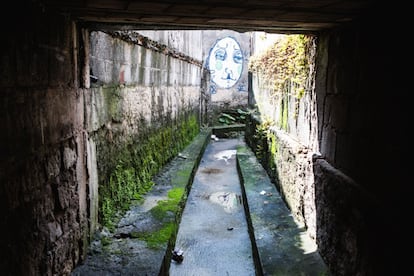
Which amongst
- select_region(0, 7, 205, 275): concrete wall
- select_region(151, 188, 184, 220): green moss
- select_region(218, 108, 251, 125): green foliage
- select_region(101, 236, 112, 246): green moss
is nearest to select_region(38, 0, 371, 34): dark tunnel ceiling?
select_region(0, 7, 205, 275): concrete wall

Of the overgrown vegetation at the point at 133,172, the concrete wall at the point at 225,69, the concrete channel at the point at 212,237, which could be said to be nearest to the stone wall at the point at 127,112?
the overgrown vegetation at the point at 133,172

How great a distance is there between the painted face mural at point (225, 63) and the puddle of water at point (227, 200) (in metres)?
10.8

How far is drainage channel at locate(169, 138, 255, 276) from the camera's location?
4844mm

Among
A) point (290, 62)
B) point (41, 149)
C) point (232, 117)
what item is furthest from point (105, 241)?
point (232, 117)

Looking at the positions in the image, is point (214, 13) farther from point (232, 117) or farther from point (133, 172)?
point (232, 117)

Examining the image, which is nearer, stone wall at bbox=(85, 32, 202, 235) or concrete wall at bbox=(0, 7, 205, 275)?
concrete wall at bbox=(0, 7, 205, 275)

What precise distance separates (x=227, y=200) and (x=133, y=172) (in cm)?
236

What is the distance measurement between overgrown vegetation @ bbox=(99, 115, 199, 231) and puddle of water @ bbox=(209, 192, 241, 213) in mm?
1218

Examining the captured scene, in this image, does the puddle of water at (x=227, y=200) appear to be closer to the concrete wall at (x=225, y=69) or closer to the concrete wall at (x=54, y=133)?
the concrete wall at (x=54, y=133)

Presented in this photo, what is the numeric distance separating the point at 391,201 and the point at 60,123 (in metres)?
2.45

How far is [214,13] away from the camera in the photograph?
3086 millimetres

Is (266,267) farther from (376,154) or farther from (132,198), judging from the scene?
(132,198)

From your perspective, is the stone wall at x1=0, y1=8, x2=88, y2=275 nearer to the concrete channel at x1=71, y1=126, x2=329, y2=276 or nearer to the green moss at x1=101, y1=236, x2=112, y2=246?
the green moss at x1=101, y1=236, x2=112, y2=246

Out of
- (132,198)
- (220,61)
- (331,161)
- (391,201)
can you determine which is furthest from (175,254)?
(220,61)
